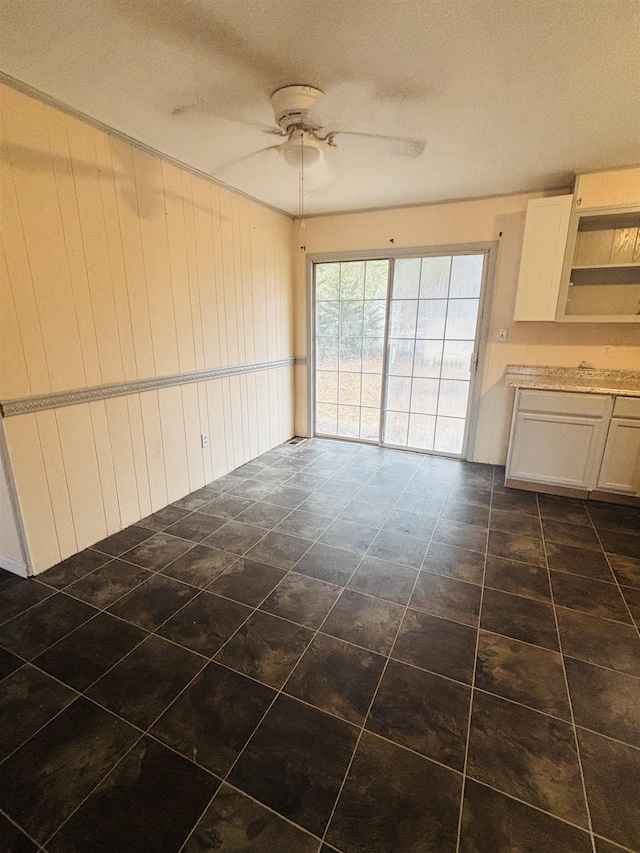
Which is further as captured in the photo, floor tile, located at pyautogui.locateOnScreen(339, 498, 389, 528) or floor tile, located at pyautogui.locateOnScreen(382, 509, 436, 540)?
floor tile, located at pyautogui.locateOnScreen(339, 498, 389, 528)

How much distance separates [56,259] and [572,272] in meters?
3.69

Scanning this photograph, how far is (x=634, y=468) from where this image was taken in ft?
9.46

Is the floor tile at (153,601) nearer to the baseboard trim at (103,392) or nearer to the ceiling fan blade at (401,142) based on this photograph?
the baseboard trim at (103,392)

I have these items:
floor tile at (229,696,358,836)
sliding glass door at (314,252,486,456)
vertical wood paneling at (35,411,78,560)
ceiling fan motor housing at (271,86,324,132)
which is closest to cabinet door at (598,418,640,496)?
sliding glass door at (314,252,486,456)

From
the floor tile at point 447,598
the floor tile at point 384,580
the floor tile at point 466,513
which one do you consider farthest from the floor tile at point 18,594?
the floor tile at point 466,513

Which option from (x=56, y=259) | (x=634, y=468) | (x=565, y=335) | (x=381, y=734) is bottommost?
(x=381, y=734)

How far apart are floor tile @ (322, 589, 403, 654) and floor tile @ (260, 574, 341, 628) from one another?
0.16ft

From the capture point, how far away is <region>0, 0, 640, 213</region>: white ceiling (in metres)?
1.41

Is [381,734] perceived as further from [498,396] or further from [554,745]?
[498,396]

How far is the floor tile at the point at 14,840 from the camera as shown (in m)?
1.03

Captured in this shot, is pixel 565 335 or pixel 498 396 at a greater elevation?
pixel 565 335

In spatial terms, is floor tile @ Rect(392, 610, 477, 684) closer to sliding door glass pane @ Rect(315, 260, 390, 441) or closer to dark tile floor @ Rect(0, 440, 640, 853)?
dark tile floor @ Rect(0, 440, 640, 853)

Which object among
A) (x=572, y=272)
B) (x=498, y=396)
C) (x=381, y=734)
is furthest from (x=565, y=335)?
(x=381, y=734)

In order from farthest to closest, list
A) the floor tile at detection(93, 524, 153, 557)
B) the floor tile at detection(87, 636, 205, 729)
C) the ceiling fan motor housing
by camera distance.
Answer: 1. the floor tile at detection(93, 524, 153, 557)
2. the ceiling fan motor housing
3. the floor tile at detection(87, 636, 205, 729)
